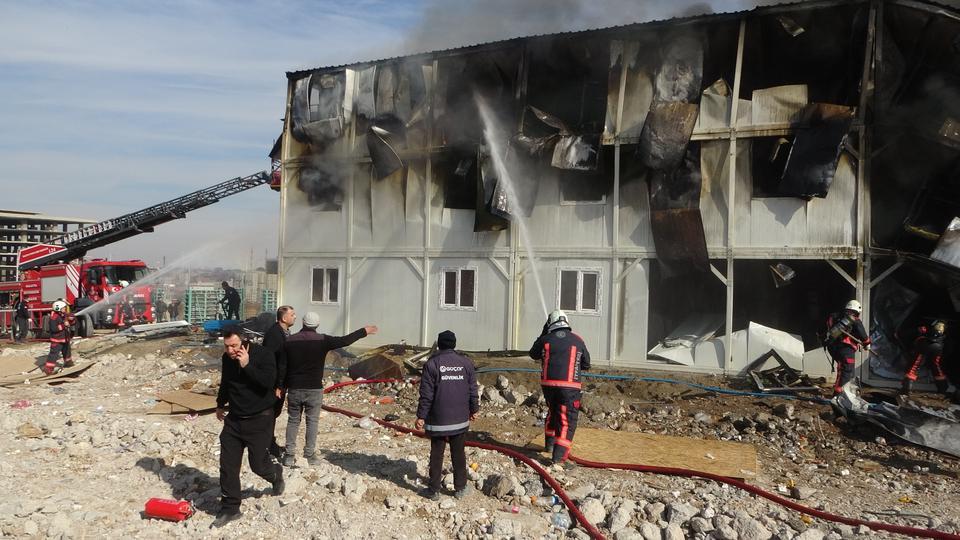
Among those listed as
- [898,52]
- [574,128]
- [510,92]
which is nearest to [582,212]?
[574,128]

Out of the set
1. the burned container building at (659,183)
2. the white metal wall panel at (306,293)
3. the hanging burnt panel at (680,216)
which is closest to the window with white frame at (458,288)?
the burned container building at (659,183)

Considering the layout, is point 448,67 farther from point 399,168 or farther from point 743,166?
point 743,166

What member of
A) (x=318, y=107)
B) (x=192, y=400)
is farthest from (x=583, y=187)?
(x=192, y=400)

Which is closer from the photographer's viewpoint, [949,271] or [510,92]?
[949,271]

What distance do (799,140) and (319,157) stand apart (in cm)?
1214

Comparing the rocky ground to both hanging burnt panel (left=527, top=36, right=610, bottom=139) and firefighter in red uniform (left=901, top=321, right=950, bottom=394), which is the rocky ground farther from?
hanging burnt panel (left=527, top=36, right=610, bottom=139)

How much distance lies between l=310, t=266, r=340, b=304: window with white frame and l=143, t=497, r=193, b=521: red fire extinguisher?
12093 mm

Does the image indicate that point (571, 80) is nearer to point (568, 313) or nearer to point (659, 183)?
point (659, 183)

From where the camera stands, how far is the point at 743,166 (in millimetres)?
13828

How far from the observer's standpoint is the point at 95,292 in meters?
24.8

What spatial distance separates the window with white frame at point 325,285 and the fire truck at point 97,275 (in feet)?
30.5

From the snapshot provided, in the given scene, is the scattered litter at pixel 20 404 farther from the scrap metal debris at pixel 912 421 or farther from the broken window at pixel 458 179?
the scrap metal debris at pixel 912 421

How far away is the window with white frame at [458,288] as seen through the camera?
16391 millimetres

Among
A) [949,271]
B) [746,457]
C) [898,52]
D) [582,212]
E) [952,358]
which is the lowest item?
[746,457]
